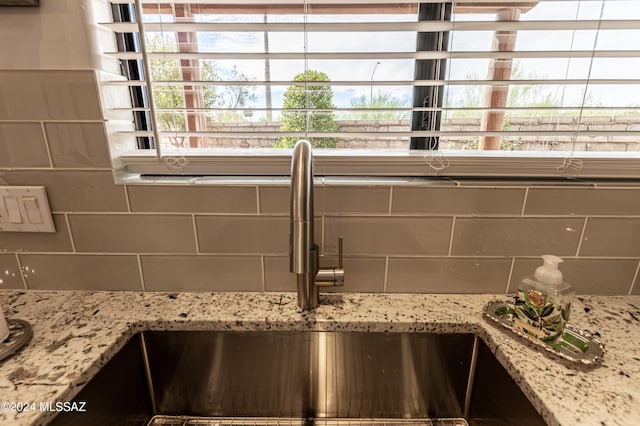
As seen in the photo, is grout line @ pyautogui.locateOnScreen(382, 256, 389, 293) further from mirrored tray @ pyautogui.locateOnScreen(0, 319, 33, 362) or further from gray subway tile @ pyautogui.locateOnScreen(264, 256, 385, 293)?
mirrored tray @ pyautogui.locateOnScreen(0, 319, 33, 362)

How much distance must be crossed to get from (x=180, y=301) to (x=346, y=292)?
0.40m

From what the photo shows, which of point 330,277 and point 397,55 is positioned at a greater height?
point 397,55

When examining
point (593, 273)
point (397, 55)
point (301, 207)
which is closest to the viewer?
point (301, 207)

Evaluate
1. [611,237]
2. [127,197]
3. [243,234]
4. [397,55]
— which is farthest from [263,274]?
[611,237]

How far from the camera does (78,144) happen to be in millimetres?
720

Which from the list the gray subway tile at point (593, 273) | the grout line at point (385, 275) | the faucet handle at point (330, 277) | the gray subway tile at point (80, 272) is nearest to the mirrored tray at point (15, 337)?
the gray subway tile at point (80, 272)

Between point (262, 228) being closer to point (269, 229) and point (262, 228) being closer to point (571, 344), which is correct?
point (269, 229)

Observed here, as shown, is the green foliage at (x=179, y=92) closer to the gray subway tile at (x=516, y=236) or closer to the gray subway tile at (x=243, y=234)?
the gray subway tile at (x=243, y=234)

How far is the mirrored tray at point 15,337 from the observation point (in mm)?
601

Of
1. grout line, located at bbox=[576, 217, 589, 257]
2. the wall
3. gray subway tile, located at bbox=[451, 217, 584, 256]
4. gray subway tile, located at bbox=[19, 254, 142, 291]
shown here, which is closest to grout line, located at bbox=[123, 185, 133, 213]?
the wall

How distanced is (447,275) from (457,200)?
191 mm

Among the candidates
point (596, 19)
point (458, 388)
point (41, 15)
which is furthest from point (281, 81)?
point (458, 388)

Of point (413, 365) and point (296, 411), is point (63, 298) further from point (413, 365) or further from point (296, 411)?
point (413, 365)

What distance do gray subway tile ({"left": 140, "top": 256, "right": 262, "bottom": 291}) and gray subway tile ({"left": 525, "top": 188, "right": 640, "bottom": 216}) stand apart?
2.21 feet
